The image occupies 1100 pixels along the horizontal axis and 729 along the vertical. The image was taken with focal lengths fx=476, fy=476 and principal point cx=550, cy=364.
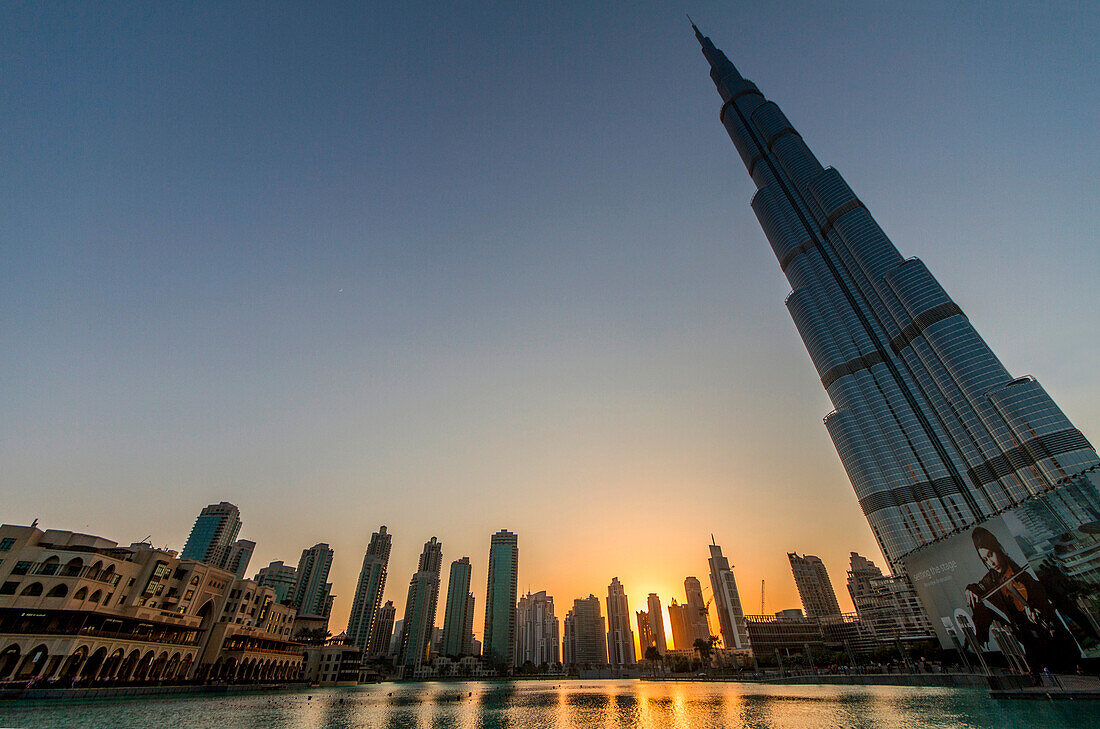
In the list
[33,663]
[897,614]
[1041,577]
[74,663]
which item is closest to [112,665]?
[74,663]

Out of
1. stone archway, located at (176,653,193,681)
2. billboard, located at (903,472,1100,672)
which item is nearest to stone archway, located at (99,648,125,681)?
stone archway, located at (176,653,193,681)

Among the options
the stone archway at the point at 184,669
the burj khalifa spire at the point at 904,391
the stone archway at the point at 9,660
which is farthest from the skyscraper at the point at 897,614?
the stone archway at the point at 9,660

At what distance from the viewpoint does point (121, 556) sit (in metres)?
70.2

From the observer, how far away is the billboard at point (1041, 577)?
2083 inches

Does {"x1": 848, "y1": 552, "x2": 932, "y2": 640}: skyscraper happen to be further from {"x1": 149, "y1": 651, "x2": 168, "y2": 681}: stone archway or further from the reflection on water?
{"x1": 149, "y1": 651, "x2": 168, "y2": 681}: stone archway

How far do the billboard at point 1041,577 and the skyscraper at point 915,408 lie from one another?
33.4 inches

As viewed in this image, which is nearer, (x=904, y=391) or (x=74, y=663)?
(x=74, y=663)

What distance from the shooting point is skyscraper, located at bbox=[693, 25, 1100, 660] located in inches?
3684

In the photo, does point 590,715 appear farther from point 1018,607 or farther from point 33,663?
point 33,663

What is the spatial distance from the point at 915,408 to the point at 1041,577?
12200cm

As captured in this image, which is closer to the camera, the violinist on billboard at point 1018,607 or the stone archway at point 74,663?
the violinist on billboard at point 1018,607

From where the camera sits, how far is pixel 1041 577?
56812 mm

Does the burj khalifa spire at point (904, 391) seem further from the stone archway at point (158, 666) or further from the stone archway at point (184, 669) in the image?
the stone archway at point (158, 666)

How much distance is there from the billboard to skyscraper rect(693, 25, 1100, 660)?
85cm
